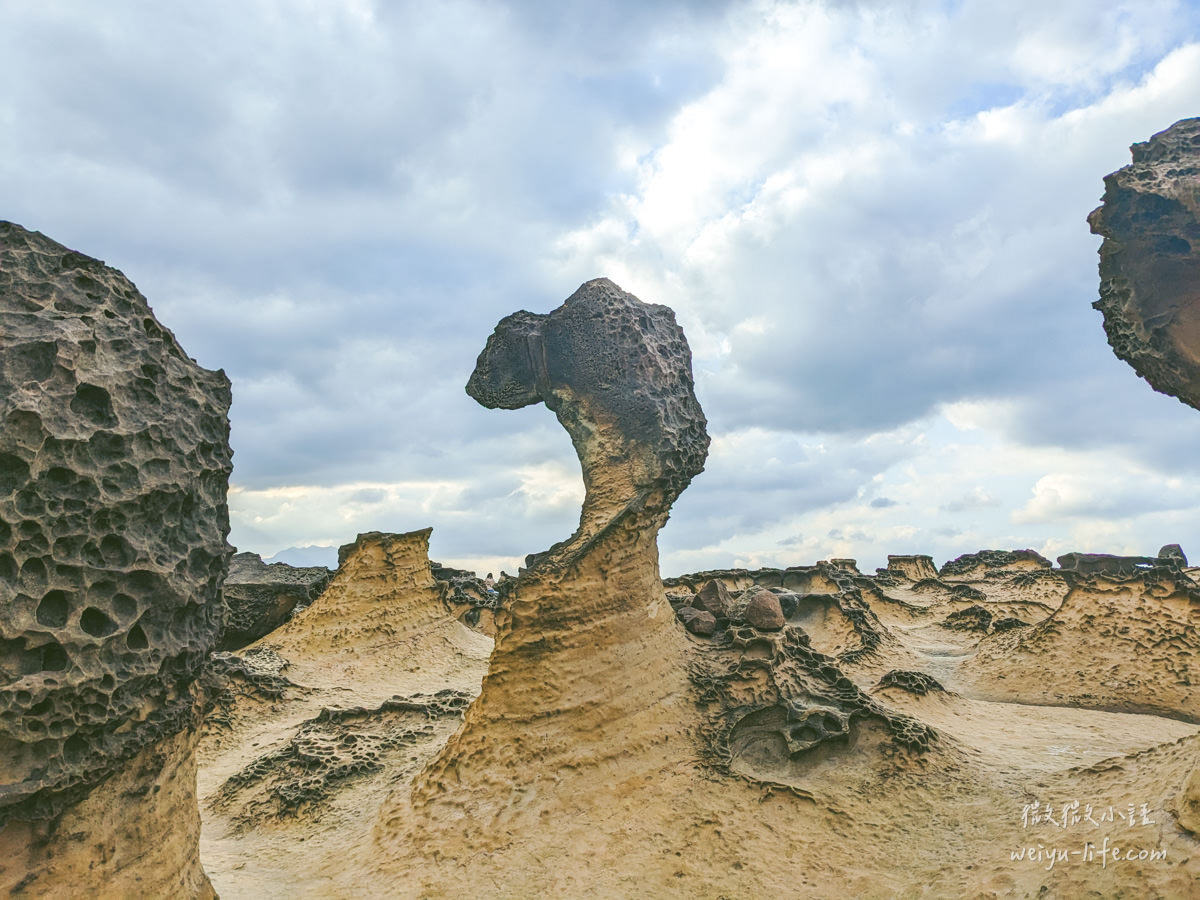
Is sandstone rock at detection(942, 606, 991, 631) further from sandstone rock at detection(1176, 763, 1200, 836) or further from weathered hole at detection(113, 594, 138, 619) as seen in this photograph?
weathered hole at detection(113, 594, 138, 619)

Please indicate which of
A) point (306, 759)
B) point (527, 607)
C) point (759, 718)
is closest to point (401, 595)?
point (306, 759)

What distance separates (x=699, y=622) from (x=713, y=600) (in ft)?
1.82

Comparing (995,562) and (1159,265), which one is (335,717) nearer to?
(1159,265)

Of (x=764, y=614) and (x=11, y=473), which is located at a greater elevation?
(x=11, y=473)

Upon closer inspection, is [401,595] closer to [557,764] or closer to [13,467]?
[557,764]

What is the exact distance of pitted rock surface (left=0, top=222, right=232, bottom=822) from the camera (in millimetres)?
2453

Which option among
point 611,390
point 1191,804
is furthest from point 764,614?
point 1191,804

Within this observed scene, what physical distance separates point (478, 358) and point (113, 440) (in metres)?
3.67

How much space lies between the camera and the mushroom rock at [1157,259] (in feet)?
10.3

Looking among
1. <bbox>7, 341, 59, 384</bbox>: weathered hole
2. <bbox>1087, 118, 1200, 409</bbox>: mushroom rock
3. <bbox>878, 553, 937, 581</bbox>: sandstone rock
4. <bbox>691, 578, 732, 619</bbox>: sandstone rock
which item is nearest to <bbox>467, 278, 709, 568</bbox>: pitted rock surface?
<bbox>691, 578, 732, 619</bbox>: sandstone rock

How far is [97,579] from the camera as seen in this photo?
104 inches

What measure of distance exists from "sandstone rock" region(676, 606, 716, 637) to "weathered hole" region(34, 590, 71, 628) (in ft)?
13.2

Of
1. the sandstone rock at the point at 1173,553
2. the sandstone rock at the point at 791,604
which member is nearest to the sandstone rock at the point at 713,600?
the sandstone rock at the point at 791,604

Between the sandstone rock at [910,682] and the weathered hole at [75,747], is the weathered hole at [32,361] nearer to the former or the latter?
the weathered hole at [75,747]
